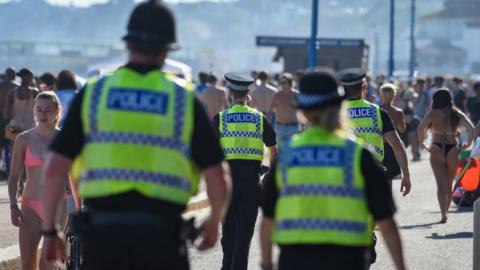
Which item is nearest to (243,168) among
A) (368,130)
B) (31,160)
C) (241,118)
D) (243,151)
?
(243,151)

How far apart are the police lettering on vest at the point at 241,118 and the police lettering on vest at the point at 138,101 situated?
4.62 m

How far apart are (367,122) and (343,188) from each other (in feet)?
14.3

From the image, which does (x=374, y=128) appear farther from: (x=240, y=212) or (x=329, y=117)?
(x=329, y=117)

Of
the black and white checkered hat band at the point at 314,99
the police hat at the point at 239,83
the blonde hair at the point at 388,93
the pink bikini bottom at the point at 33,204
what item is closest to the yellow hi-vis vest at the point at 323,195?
the black and white checkered hat band at the point at 314,99

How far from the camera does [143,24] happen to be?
5672mm

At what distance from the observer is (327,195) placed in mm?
5773

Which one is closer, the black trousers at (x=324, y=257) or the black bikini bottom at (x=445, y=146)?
the black trousers at (x=324, y=257)

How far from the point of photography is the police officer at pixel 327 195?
5.74 metres

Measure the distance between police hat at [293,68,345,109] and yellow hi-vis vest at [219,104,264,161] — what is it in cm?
425

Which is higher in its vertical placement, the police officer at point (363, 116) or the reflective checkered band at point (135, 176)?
the reflective checkered band at point (135, 176)

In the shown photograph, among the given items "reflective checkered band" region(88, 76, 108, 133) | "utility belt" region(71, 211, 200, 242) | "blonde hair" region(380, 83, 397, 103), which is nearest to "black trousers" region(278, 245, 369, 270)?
"utility belt" region(71, 211, 200, 242)

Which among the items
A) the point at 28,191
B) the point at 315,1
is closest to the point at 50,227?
the point at 28,191

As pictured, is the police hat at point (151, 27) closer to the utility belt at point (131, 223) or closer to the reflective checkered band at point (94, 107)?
the reflective checkered band at point (94, 107)

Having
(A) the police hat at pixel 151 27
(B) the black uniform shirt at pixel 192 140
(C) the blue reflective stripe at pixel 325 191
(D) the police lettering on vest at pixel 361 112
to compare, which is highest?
(A) the police hat at pixel 151 27
